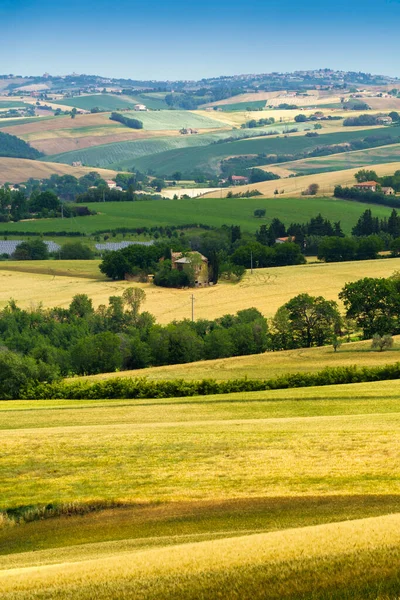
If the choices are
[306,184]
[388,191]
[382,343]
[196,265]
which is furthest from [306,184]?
[382,343]

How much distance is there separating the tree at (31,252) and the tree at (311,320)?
187 feet

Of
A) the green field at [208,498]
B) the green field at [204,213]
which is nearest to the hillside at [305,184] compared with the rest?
the green field at [204,213]

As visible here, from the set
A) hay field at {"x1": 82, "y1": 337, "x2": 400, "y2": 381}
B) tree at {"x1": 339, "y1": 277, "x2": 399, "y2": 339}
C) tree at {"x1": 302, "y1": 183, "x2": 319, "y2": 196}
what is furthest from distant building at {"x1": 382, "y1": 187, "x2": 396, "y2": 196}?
hay field at {"x1": 82, "y1": 337, "x2": 400, "y2": 381}

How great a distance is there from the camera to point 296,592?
1093 centimetres

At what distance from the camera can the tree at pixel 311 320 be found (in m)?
64.9

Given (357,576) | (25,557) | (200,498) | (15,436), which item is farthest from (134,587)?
(15,436)

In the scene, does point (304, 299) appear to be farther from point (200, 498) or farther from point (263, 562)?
point (263, 562)

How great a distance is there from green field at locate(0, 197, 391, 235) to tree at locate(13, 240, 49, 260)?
643 inches

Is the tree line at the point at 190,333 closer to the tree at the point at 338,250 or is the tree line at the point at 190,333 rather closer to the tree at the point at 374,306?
the tree at the point at 374,306

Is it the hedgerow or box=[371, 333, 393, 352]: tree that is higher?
the hedgerow

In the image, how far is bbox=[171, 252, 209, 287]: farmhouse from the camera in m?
96.6

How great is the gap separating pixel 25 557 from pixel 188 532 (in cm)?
301

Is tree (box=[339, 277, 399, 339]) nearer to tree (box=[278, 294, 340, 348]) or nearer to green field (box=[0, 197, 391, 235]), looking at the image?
tree (box=[278, 294, 340, 348])

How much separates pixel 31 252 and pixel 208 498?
98325 mm
